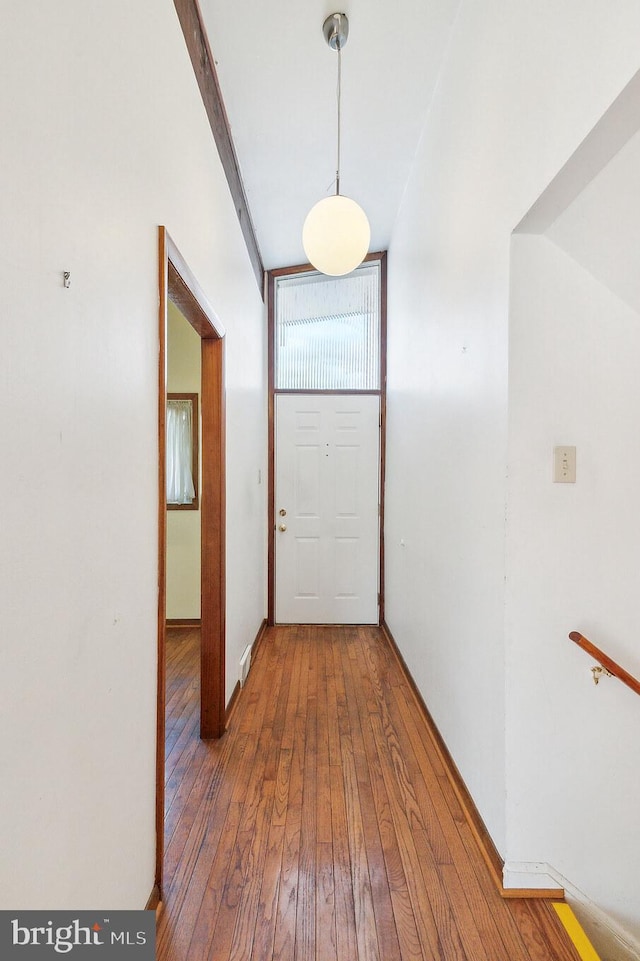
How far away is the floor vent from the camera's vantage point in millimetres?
2945

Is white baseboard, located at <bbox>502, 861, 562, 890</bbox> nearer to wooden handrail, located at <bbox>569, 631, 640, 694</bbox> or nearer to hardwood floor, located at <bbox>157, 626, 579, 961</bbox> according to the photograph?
hardwood floor, located at <bbox>157, 626, 579, 961</bbox>

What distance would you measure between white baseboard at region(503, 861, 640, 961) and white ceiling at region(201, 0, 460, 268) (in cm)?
321

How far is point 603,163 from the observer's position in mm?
1229

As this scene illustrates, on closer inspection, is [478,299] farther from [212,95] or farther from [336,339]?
[336,339]

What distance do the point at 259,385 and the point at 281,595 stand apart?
6.06ft

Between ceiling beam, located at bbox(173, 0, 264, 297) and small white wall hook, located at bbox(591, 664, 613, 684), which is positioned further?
ceiling beam, located at bbox(173, 0, 264, 297)

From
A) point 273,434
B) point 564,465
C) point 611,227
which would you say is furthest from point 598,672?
point 273,434

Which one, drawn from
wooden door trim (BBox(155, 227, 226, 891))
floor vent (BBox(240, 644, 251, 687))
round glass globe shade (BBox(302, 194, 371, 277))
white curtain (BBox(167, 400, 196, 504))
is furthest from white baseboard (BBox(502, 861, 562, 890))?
white curtain (BBox(167, 400, 196, 504))

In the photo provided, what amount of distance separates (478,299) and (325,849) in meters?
2.07

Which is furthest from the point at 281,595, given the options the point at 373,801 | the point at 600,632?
the point at 600,632

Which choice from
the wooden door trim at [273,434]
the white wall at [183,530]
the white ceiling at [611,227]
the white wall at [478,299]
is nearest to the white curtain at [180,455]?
the white wall at [183,530]

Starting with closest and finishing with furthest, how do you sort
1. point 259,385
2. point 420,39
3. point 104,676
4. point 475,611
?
point 104,676 → point 475,611 → point 420,39 → point 259,385

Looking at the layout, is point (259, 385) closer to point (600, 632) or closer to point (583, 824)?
point (600, 632)

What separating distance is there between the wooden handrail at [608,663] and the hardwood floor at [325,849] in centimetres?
75
